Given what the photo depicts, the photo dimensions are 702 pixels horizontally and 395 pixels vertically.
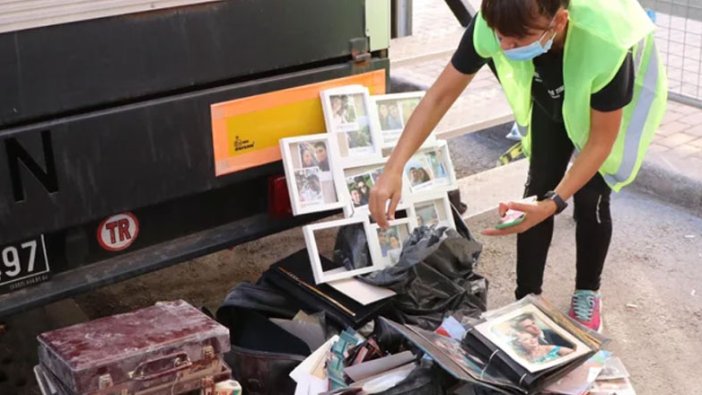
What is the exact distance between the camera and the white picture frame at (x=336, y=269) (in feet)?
10.8

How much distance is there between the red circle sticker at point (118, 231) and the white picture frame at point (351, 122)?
748 millimetres

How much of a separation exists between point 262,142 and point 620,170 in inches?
→ 45.0

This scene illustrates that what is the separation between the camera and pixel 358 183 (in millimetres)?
3502

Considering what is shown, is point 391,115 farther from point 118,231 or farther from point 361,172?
point 118,231

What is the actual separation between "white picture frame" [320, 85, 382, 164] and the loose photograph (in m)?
0.89

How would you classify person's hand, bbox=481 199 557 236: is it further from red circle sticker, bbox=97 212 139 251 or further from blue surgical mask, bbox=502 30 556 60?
red circle sticker, bbox=97 212 139 251

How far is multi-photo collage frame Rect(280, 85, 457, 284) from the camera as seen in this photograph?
3309 mm

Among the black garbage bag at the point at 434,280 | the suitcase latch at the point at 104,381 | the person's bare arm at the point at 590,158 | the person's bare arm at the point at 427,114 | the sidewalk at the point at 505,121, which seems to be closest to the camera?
the suitcase latch at the point at 104,381

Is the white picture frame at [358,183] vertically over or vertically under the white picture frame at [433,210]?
over

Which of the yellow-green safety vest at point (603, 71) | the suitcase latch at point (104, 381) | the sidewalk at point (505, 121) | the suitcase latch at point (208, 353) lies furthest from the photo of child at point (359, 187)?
the suitcase latch at point (104, 381)

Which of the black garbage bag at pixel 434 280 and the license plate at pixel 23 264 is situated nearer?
the license plate at pixel 23 264

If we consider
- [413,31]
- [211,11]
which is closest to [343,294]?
[211,11]

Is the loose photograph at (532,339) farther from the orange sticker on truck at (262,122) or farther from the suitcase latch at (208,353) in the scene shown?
A: the orange sticker on truck at (262,122)

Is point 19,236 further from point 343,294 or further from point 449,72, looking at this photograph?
point 449,72
